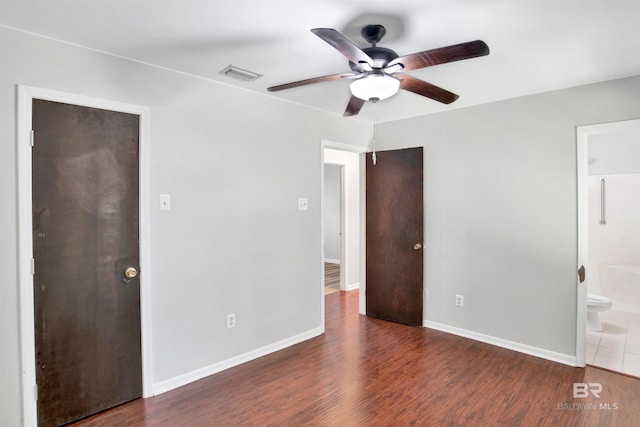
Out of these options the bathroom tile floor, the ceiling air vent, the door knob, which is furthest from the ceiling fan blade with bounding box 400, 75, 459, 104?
the bathroom tile floor

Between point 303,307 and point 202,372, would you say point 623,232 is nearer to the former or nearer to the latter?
point 303,307

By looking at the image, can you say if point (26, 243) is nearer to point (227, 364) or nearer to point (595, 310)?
point (227, 364)

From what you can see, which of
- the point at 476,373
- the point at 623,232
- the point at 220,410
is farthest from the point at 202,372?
the point at 623,232

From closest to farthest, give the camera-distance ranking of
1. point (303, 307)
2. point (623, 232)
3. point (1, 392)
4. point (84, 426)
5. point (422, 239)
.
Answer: point (1, 392) < point (84, 426) < point (303, 307) < point (422, 239) < point (623, 232)

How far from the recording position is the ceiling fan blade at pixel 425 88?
6.75 ft

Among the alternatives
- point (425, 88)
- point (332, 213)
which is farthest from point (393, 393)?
point (332, 213)

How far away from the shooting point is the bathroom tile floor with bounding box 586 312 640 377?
3096 millimetres

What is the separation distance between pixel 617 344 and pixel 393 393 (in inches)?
105

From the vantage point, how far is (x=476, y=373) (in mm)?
2920

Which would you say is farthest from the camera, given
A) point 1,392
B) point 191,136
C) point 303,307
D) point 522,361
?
point 303,307

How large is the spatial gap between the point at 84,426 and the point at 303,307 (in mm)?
1984

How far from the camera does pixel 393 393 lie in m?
2.61

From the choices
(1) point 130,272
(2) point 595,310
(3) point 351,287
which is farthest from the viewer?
(3) point 351,287

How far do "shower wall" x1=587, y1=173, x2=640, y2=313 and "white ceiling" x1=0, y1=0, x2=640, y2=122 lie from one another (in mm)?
2383
